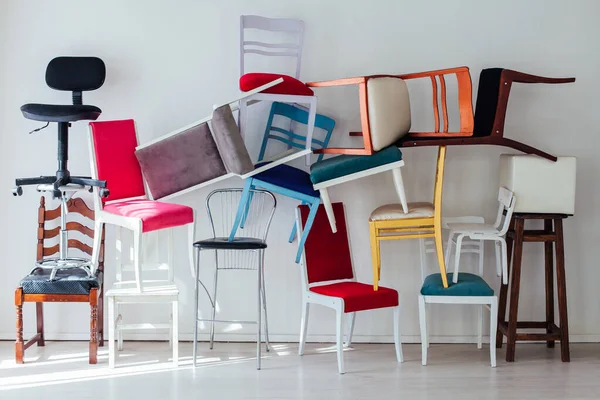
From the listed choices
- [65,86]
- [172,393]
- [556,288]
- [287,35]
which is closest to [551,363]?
[556,288]

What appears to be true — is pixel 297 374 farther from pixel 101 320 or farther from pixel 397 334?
pixel 101 320

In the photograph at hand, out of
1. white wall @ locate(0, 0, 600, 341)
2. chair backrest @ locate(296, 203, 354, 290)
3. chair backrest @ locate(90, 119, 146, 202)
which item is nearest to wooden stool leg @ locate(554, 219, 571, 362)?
white wall @ locate(0, 0, 600, 341)

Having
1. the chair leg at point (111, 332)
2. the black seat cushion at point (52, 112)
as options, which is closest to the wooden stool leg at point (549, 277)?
the chair leg at point (111, 332)

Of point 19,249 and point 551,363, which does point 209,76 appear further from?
point 551,363

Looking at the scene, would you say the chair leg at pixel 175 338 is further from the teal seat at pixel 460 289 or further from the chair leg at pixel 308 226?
the teal seat at pixel 460 289

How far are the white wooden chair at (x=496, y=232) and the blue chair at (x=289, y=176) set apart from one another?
3.06 feet

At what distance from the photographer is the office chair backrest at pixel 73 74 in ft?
16.6

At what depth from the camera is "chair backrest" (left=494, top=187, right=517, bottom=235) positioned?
491 centimetres

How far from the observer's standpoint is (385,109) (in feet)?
15.2

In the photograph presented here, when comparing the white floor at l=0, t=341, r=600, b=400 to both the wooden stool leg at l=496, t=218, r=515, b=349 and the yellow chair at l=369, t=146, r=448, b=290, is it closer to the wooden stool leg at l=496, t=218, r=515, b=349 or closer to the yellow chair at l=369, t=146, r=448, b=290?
the wooden stool leg at l=496, t=218, r=515, b=349

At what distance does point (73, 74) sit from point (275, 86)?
136 cm

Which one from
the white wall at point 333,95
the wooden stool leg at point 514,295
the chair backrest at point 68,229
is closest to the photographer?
the wooden stool leg at point 514,295

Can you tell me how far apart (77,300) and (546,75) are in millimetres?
3412

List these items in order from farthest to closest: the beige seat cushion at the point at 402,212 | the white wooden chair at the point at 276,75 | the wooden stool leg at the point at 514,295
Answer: the wooden stool leg at the point at 514,295, the beige seat cushion at the point at 402,212, the white wooden chair at the point at 276,75
